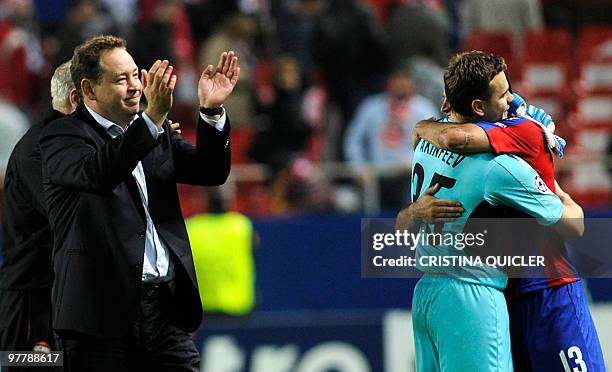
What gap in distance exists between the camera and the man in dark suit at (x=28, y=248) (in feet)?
20.4

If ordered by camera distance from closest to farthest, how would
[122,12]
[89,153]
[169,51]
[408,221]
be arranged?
[89,153], [408,221], [169,51], [122,12]

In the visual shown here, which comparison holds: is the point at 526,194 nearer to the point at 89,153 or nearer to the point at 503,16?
the point at 89,153

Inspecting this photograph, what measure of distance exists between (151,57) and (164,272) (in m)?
8.01

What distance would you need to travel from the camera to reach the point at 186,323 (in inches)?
229

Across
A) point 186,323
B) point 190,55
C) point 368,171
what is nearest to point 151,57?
point 190,55

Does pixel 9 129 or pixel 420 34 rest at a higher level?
pixel 420 34

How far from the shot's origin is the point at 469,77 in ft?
18.5

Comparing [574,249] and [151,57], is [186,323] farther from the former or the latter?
[151,57]

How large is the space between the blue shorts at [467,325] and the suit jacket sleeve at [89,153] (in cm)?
145

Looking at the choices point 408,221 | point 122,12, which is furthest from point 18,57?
point 408,221

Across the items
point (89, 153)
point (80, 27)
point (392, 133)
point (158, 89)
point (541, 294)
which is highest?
point (80, 27)

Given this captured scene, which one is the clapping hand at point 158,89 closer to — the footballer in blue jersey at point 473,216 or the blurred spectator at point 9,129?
the footballer in blue jersey at point 473,216

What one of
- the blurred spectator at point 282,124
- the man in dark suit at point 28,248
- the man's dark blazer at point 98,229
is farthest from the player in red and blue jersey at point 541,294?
the blurred spectator at point 282,124

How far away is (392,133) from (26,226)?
6543 mm
